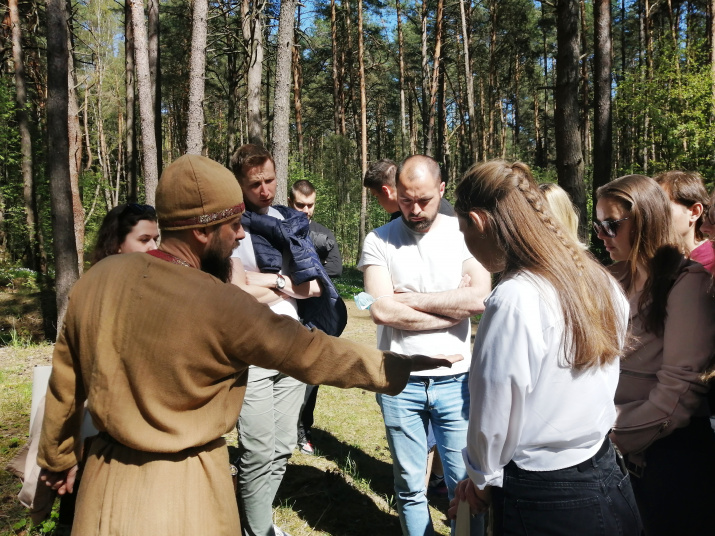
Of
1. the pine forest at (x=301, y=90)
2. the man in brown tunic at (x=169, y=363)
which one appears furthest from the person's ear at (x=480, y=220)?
the pine forest at (x=301, y=90)

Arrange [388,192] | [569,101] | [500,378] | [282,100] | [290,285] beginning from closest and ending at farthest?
1. [500,378]
2. [290,285]
3. [388,192]
4. [569,101]
5. [282,100]

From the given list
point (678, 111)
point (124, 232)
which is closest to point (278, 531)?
point (124, 232)

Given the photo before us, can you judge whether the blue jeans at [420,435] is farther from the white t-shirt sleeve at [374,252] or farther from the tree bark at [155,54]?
the tree bark at [155,54]

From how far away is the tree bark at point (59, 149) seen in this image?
804 centimetres

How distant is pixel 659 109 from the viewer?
1588 cm

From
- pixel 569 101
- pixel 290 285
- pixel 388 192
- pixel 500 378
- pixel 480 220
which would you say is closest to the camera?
pixel 500 378

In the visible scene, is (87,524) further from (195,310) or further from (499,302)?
(499,302)

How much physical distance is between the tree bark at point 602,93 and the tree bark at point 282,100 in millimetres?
5578

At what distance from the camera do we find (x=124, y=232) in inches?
111

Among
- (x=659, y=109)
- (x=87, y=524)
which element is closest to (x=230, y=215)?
(x=87, y=524)

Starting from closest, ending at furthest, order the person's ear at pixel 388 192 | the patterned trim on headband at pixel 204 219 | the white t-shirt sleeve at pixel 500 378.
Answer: the white t-shirt sleeve at pixel 500 378 → the patterned trim on headband at pixel 204 219 → the person's ear at pixel 388 192

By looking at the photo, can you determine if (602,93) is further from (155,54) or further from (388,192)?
(155,54)

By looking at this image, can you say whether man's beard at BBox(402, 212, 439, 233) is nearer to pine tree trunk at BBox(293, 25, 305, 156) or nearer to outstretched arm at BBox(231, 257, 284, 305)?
outstretched arm at BBox(231, 257, 284, 305)

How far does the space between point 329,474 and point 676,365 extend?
2965mm
